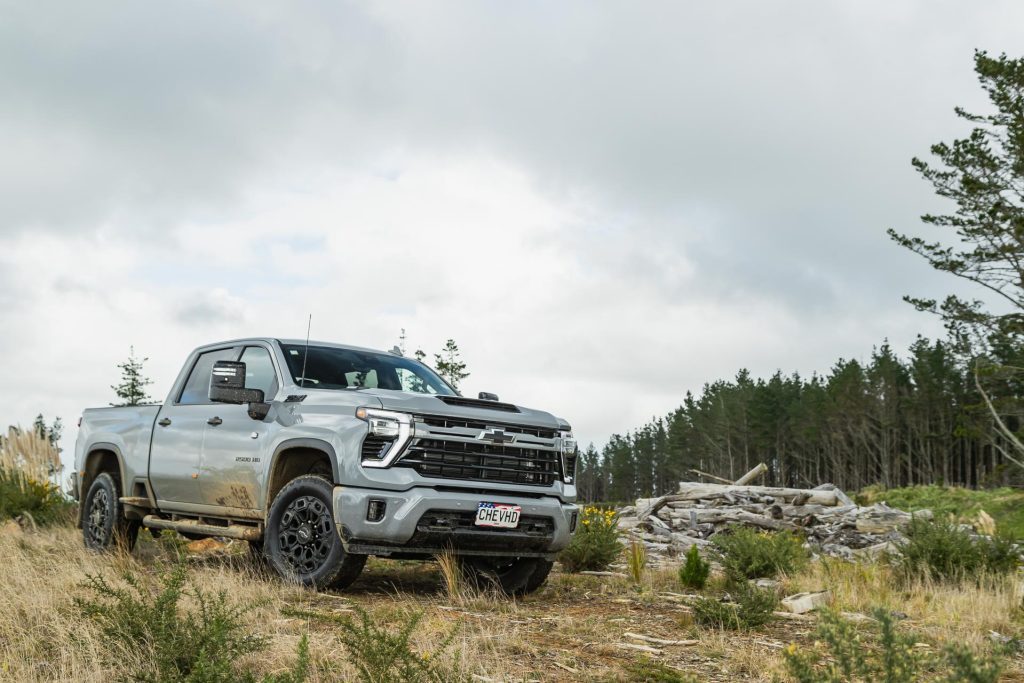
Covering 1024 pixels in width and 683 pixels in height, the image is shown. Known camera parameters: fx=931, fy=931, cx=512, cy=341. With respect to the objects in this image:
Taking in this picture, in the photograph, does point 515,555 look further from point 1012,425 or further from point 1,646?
point 1012,425

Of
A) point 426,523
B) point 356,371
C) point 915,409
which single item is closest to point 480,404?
point 426,523

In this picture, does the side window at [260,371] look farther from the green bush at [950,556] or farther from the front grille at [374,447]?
the green bush at [950,556]

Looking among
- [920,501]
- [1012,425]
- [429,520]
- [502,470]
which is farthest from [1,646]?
[1012,425]

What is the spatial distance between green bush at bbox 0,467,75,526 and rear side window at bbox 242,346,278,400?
20.7 feet

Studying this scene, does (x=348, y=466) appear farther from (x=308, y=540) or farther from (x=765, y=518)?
(x=765, y=518)

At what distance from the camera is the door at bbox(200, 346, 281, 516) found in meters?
7.64

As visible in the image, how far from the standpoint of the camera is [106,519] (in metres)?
9.55

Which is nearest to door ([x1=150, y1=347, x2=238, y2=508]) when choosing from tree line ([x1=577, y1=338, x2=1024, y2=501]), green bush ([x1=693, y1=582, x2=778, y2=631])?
green bush ([x1=693, y1=582, x2=778, y2=631])

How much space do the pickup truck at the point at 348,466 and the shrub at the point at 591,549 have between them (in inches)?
76.5

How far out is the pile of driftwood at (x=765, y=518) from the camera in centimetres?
1525

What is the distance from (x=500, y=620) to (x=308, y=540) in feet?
5.76

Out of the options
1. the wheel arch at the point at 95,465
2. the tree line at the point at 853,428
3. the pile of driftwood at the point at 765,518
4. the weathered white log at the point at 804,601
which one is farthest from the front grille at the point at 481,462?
the tree line at the point at 853,428

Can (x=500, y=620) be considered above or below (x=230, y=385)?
below

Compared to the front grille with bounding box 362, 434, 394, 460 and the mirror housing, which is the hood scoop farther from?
the mirror housing
